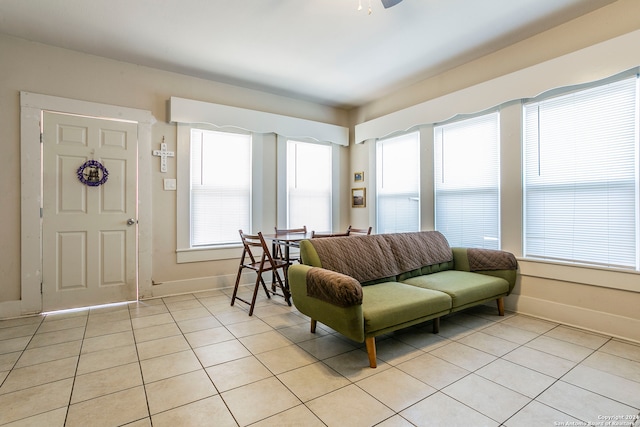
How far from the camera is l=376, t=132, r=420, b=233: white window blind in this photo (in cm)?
436

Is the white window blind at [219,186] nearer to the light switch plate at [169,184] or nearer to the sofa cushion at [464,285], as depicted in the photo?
the light switch plate at [169,184]

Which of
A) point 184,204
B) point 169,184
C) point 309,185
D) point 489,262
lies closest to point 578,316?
point 489,262

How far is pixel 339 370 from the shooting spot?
211 cm

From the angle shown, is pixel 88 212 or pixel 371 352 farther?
pixel 88 212

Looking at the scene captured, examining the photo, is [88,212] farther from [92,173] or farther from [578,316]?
[578,316]

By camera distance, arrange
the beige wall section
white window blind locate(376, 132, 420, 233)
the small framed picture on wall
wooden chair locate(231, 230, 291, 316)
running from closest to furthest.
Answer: the beige wall section → wooden chair locate(231, 230, 291, 316) → white window blind locate(376, 132, 420, 233) → the small framed picture on wall

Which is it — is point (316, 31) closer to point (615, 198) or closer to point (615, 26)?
point (615, 26)

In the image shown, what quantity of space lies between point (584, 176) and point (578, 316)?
1.29m

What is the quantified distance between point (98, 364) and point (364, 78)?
163 inches

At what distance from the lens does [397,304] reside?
7.60 ft

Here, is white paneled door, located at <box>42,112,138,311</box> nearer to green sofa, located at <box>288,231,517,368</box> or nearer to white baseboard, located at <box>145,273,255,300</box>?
white baseboard, located at <box>145,273,255,300</box>

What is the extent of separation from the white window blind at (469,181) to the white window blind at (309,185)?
1.90m

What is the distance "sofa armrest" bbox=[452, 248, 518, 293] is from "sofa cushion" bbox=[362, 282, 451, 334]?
92 centimetres

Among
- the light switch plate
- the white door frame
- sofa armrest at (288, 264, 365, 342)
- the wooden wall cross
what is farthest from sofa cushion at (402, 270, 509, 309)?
the white door frame
